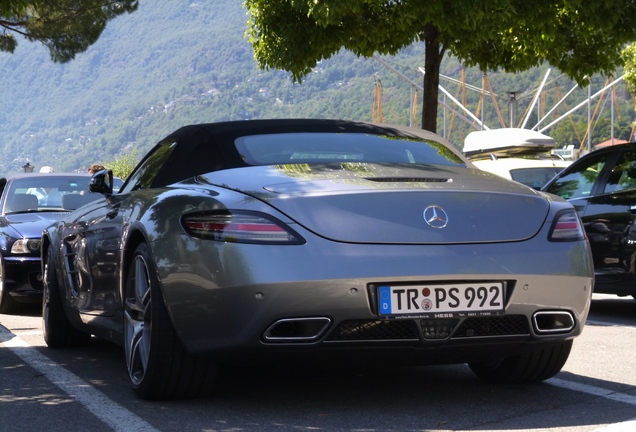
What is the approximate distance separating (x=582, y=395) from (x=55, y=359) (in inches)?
132

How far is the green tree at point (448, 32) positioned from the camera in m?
13.7

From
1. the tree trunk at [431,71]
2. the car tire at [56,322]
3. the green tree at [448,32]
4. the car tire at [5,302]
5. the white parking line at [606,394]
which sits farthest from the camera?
the tree trunk at [431,71]

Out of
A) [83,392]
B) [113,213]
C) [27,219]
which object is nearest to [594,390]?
[83,392]

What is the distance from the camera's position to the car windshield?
39.6ft

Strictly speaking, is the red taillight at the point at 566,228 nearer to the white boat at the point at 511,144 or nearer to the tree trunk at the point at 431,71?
the tree trunk at the point at 431,71

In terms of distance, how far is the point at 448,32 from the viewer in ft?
46.0

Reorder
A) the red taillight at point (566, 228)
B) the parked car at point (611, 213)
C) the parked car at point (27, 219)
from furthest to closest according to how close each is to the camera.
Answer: the parked car at point (27, 219)
the parked car at point (611, 213)
the red taillight at point (566, 228)

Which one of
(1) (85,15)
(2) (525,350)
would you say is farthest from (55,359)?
(1) (85,15)

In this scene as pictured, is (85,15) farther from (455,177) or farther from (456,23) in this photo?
(455,177)

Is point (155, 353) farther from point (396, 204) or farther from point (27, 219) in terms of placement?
point (27, 219)

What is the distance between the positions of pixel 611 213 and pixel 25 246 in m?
5.45

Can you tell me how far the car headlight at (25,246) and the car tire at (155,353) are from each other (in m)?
5.67

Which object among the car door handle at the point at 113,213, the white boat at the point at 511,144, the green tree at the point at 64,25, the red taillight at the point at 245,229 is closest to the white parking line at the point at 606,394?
the red taillight at the point at 245,229

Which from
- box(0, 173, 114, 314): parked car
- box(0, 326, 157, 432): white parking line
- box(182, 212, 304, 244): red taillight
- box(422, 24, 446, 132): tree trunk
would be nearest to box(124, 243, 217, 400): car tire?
box(0, 326, 157, 432): white parking line
